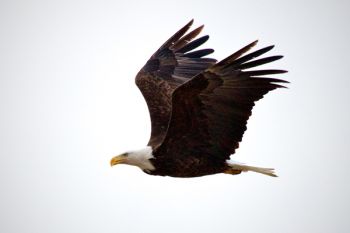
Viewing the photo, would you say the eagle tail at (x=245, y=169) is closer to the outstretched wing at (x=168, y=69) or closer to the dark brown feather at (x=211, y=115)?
the dark brown feather at (x=211, y=115)

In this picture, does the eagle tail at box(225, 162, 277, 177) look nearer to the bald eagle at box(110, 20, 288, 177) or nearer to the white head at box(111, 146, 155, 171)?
the bald eagle at box(110, 20, 288, 177)

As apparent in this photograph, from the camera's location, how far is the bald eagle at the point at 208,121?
8398 mm

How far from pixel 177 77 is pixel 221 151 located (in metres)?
2.56

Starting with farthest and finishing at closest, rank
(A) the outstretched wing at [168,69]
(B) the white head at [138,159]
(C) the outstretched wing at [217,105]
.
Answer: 1. (A) the outstretched wing at [168,69]
2. (B) the white head at [138,159]
3. (C) the outstretched wing at [217,105]

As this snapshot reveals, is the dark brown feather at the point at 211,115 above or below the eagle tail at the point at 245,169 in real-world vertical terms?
above

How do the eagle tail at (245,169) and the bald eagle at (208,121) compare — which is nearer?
the bald eagle at (208,121)

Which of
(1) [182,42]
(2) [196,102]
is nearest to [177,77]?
Answer: (1) [182,42]

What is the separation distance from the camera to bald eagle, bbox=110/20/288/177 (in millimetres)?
8398

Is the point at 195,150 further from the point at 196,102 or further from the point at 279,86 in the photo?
the point at 279,86

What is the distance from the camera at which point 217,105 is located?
340 inches

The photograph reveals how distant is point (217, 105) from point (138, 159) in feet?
5.37

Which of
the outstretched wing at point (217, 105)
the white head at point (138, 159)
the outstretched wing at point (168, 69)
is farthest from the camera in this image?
the outstretched wing at point (168, 69)

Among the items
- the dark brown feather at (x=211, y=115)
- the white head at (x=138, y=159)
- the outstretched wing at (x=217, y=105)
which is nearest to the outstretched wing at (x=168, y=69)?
the white head at (x=138, y=159)

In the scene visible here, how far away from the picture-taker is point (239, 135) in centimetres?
902
